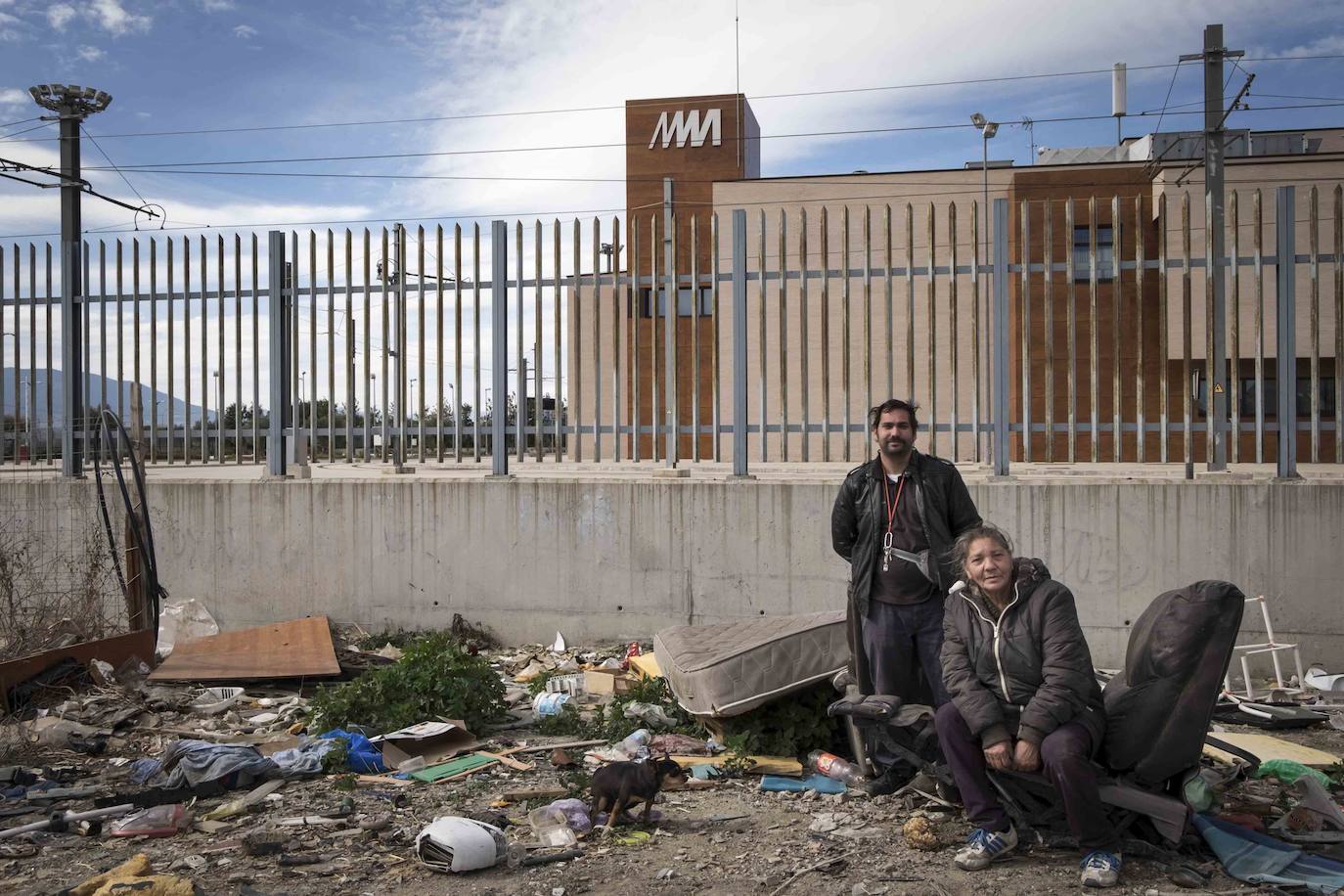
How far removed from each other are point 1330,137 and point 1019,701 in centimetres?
2913

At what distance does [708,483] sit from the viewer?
802 centimetres

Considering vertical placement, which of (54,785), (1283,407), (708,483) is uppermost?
(1283,407)

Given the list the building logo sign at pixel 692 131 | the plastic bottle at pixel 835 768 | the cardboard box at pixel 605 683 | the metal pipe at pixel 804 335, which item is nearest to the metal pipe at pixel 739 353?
the metal pipe at pixel 804 335

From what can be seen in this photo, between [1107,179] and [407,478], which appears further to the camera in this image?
[1107,179]

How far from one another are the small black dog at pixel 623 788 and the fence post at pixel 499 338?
4.10m

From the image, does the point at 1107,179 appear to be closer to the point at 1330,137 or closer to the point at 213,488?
the point at 1330,137

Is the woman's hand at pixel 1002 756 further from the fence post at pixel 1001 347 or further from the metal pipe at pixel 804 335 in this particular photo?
the metal pipe at pixel 804 335

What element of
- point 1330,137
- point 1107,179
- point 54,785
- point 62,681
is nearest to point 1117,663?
point 54,785

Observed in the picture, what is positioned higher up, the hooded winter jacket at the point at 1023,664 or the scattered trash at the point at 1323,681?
the hooded winter jacket at the point at 1023,664

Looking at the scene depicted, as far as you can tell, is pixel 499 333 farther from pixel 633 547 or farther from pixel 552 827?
pixel 552 827

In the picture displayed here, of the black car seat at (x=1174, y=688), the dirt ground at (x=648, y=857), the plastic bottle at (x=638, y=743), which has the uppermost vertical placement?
the black car seat at (x=1174, y=688)

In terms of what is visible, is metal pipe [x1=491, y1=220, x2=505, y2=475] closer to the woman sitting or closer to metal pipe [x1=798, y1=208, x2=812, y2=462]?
metal pipe [x1=798, y1=208, x2=812, y2=462]

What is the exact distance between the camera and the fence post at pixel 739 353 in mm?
8031

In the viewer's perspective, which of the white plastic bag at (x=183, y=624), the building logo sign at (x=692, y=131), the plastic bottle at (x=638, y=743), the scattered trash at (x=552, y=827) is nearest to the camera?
the scattered trash at (x=552, y=827)
